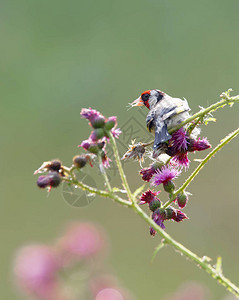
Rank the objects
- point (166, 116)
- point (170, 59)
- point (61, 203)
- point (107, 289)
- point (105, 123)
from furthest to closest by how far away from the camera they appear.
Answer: point (170, 59)
point (61, 203)
point (166, 116)
point (105, 123)
point (107, 289)

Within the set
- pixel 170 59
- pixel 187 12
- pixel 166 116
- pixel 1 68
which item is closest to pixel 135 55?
pixel 170 59

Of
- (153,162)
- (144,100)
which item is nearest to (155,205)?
(153,162)

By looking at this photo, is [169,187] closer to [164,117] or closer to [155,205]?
[155,205]

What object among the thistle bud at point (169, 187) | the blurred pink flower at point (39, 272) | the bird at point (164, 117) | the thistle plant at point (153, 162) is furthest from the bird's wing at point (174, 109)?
the blurred pink flower at point (39, 272)

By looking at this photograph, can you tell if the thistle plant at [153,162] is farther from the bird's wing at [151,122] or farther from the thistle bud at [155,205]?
the bird's wing at [151,122]

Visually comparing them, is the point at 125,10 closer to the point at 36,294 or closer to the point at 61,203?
the point at 61,203
